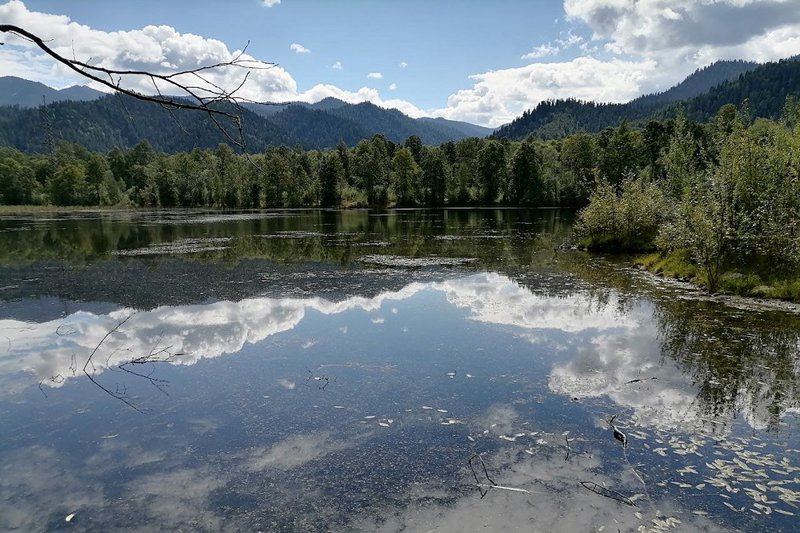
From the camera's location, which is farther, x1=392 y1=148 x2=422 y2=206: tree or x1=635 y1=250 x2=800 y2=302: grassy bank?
x1=392 y1=148 x2=422 y2=206: tree

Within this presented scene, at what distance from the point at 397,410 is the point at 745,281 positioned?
18.5 m

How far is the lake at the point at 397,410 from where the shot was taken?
24.6 feet

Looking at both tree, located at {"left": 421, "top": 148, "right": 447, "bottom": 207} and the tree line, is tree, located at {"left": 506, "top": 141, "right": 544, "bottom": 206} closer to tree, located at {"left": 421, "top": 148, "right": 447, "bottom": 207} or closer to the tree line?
the tree line

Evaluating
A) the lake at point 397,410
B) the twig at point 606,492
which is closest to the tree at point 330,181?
the lake at point 397,410

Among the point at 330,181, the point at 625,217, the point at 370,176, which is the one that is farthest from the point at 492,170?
the point at 625,217

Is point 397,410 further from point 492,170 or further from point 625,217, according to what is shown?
point 492,170

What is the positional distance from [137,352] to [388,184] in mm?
101703

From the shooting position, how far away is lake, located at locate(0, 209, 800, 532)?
751 centimetres

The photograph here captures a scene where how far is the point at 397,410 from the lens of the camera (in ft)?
35.2

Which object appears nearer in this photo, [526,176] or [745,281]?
[745,281]

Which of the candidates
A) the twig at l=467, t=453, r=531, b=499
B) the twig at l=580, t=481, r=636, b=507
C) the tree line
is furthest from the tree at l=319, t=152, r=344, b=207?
the twig at l=580, t=481, r=636, b=507

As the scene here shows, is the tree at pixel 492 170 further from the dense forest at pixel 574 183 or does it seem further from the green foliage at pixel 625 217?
the green foliage at pixel 625 217

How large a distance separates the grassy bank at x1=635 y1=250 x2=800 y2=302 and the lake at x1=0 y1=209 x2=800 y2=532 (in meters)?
1.34

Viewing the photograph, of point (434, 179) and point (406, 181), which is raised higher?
point (434, 179)
